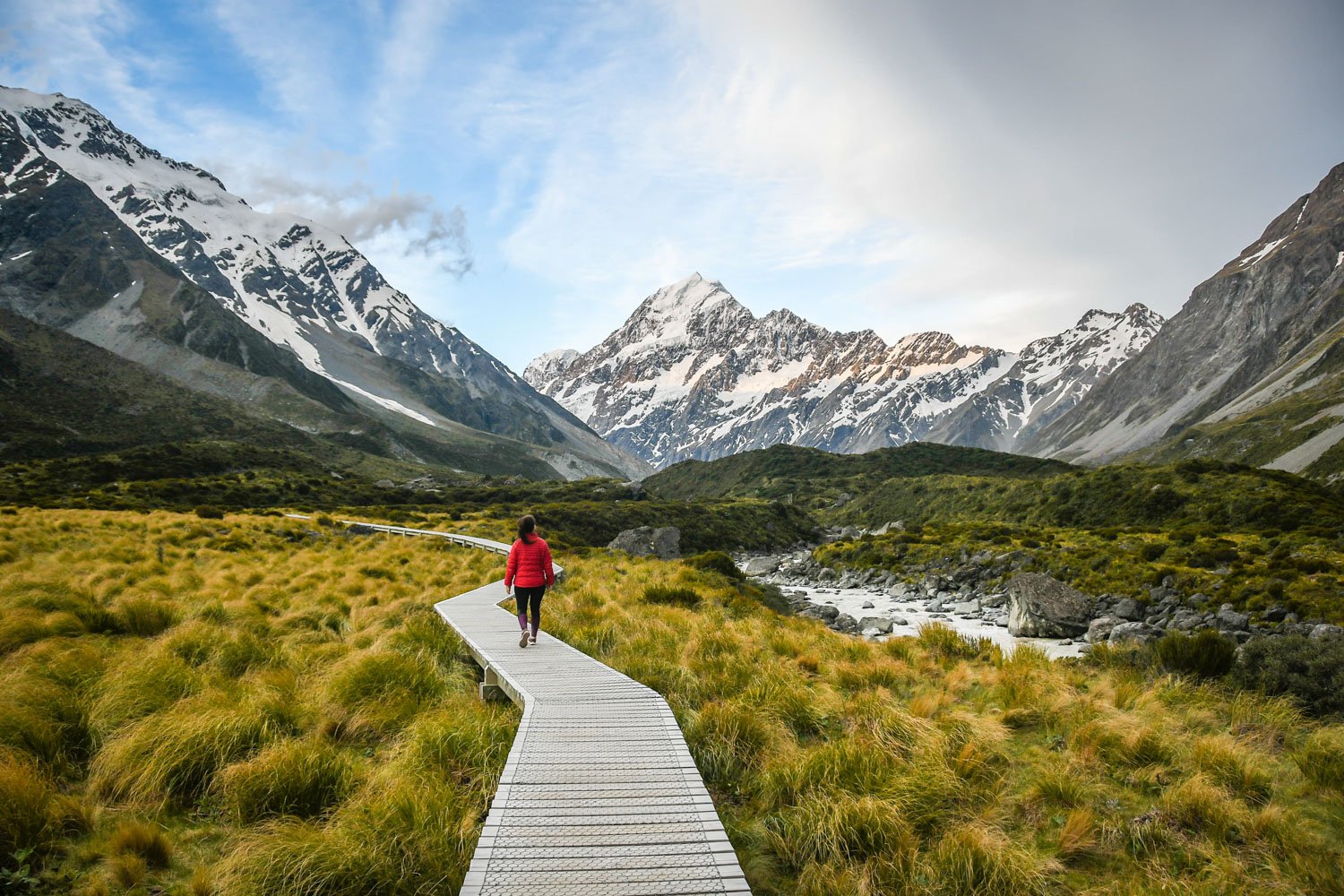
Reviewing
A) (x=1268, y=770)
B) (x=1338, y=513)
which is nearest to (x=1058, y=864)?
(x=1268, y=770)

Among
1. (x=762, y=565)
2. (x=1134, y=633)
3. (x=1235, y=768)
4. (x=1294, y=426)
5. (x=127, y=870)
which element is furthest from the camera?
(x=1294, y=426)

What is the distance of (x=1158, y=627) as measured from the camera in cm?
1995

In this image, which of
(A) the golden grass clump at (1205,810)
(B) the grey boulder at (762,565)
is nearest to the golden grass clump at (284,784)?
(A) the golden grass clump at (1205,810)

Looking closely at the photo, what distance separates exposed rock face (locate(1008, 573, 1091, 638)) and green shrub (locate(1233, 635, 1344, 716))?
11.4m

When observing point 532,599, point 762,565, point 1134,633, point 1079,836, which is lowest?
point 762,565

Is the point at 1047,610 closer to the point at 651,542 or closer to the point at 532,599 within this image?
the point at 532,599

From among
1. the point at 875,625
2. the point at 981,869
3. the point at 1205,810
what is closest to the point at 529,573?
the point at 981,869

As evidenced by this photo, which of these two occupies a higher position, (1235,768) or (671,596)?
(1235,768)

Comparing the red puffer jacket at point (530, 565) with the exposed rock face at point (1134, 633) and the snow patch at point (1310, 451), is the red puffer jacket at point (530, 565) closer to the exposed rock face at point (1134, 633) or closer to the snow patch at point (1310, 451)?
the exposed rock face at point (1134, 633)

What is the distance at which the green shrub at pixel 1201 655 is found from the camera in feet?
35.7

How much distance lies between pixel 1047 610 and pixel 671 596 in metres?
14.0

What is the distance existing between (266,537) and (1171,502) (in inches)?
2226

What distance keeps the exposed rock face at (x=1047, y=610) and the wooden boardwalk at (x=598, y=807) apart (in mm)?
19154

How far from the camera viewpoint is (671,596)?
58.2 ft
